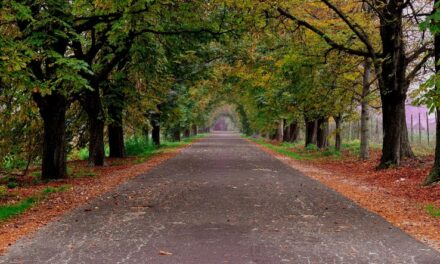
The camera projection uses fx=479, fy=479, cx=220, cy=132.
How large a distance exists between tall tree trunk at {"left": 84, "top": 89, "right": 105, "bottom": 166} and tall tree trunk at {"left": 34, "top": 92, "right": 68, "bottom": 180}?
3.43 metres

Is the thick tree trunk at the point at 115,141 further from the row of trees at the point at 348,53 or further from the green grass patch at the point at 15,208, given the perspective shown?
the green grass patch at the point at 15,208

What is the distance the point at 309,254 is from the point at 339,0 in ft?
47.7

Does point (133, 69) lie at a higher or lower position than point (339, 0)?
lower

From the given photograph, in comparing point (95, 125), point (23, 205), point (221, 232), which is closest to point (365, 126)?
point (95, 125)

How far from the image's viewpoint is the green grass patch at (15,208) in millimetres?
8805

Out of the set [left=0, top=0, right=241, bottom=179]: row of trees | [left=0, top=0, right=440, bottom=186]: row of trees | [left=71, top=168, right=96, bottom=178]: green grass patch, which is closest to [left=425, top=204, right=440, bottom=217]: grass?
[left=0, top=0, right=440, bottom=186]: row of trees

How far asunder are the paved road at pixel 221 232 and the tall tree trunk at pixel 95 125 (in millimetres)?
7628

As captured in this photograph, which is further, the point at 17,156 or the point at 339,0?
the point at 339,0

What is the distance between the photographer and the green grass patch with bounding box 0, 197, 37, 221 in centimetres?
880

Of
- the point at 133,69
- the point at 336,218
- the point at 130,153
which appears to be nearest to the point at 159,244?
the point at 336,218

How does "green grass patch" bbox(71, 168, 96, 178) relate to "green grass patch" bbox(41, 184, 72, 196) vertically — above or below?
above

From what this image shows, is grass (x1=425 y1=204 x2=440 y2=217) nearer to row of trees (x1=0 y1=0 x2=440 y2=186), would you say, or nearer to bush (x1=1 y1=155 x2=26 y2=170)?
row of trees (x1=0 y1=0 x2=440 y2=186)

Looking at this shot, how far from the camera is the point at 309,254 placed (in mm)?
5812

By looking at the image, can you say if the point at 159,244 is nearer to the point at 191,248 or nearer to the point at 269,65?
the point at 191,248
